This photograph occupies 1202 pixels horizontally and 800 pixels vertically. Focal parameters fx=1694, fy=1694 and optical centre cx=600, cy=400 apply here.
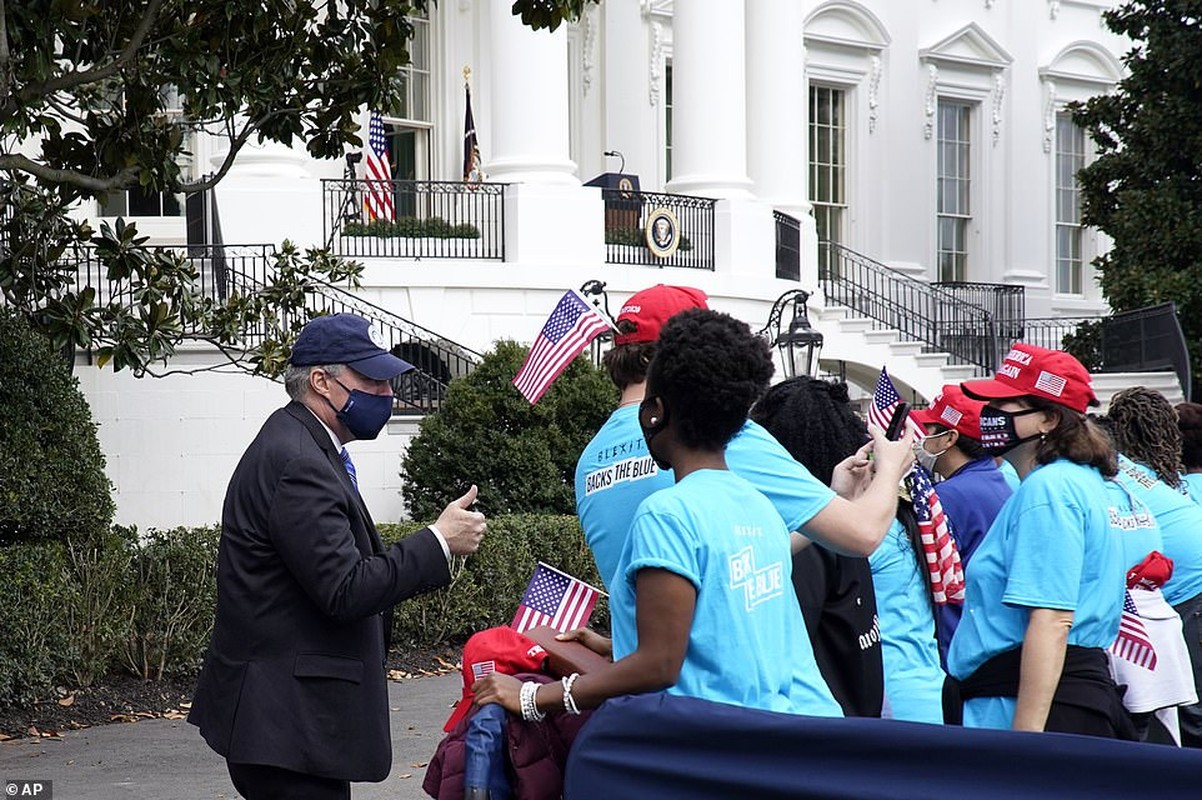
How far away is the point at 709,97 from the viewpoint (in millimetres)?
23625

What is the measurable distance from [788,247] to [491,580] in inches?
491

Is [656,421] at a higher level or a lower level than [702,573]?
higher

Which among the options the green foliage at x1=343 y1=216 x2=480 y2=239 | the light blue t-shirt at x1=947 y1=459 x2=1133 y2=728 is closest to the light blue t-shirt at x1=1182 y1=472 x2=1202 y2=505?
the light blue t-shirt at x1=947 y1=459 x2=1133 y2=728

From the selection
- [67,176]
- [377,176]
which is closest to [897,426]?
[67,176]

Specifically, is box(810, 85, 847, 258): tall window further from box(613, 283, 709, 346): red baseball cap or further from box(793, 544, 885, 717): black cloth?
box(793, 544, 885, 717): black cloth

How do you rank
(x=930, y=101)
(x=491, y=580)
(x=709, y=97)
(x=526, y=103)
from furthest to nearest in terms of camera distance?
(x=930, y=101)
(x=709, y=97)
(x=526, y=103)
(x=491, y=580)

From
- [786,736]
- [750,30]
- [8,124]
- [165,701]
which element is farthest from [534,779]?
[750,30]

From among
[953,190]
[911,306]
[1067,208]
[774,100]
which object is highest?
[774,100]

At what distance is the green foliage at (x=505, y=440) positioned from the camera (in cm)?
1617

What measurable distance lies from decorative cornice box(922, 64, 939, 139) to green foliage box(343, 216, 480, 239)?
42.3 feet

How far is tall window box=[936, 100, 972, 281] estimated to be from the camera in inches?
1275

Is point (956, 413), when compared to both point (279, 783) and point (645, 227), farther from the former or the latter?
point (645, 227)

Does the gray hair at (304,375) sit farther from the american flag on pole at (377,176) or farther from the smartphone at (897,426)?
the american flag on pole at (377,176)

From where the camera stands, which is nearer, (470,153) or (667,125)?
(470,153)
